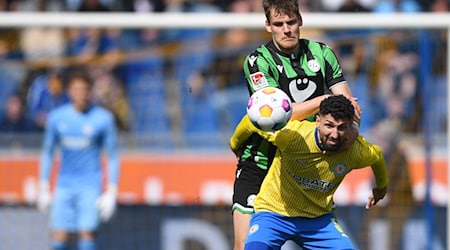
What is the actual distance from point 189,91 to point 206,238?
152 centimetres

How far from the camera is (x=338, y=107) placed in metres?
5.45

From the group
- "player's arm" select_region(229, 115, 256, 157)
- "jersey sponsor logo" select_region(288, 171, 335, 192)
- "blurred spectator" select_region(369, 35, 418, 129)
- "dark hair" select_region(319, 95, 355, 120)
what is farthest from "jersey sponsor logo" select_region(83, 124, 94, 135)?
"dark hair" select_region(319, 95, 355, 120)

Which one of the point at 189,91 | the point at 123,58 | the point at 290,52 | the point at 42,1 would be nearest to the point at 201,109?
the point at 189,91

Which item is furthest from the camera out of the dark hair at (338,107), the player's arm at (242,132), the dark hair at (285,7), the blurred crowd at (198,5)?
the blurred crowd at (198,5)

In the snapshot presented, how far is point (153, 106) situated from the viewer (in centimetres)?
1013

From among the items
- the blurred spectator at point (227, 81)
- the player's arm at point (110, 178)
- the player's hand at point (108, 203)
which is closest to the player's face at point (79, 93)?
the player's arm at point (110, 178)

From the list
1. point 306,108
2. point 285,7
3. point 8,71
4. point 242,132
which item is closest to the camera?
point 306,108

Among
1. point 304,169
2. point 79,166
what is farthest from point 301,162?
point 79,166

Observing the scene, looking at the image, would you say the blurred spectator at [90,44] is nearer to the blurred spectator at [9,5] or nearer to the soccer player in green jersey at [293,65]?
the blurred spectator at [9,5]

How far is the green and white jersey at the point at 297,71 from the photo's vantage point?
582cm

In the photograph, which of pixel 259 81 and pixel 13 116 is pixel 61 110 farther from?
pixel 259 81

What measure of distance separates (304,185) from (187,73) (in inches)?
165

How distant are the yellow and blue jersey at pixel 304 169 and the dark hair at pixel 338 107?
0.33 metres

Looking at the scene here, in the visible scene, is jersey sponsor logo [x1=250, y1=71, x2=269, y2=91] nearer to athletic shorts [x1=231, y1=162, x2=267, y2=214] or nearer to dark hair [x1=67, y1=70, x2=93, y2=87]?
athletic shorts [x1=231, y1=162, x2=267, y2=214]
